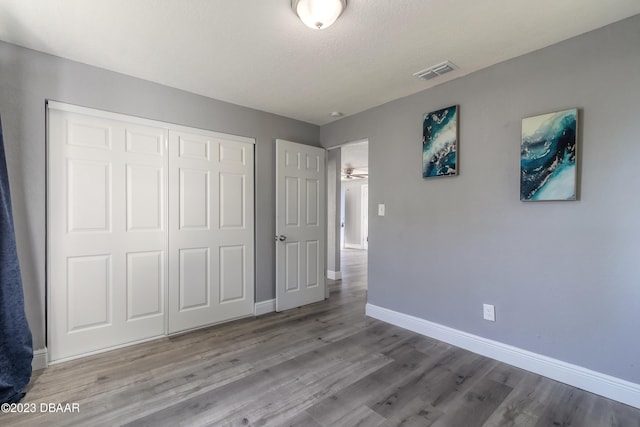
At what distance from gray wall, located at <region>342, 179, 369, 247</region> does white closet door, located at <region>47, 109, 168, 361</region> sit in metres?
7.50

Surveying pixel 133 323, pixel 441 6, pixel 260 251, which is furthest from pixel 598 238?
pixel 133 323

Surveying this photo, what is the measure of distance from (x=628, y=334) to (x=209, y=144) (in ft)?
12.0

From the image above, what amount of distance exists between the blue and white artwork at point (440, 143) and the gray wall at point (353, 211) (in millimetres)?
A: 6723

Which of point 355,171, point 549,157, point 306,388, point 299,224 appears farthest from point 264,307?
point 355,171

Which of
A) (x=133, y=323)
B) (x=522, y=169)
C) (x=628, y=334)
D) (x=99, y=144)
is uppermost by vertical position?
(x=99, y=144)

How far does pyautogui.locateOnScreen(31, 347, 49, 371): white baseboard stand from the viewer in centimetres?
216

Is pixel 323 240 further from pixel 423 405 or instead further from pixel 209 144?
pixel 423 405

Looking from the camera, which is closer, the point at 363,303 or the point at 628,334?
the point at 628,334

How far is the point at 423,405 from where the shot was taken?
1.81 metres

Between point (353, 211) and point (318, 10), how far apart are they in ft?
27.7

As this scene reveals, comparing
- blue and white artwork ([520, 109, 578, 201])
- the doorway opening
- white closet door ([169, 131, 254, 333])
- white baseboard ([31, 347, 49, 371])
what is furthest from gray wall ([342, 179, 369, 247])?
white baseboard ([31, 347, 49, 371])

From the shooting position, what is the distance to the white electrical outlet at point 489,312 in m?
2.41

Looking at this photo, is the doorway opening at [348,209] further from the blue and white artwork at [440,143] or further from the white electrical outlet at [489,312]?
the white electrical outlet at [489,312]

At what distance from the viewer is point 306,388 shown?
6.48ft
